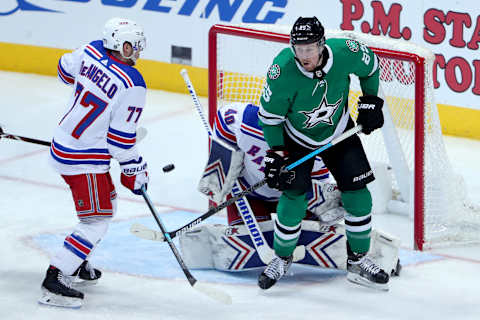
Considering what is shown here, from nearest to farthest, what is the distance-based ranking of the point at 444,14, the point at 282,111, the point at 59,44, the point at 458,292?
the point at 282,111
the point at 458,292
the point at 444,14
the point at 59,44

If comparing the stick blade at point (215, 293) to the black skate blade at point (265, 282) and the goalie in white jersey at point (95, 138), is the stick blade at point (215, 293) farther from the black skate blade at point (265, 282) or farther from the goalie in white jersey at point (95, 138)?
the goalie in white jersey at point (95, 138)

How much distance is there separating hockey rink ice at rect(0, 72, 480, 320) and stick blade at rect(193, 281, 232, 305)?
2.4 inches

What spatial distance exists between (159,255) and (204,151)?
6.04 feet

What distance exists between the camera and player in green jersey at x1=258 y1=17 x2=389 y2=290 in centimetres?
382

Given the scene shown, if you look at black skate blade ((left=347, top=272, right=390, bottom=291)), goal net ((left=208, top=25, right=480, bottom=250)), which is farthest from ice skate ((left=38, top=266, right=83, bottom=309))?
goal net ((left=208, top=25, right=480, bottom=250))

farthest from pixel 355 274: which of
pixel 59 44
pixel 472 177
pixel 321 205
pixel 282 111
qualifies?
pixel 59 44

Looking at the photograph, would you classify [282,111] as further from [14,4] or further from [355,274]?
[14,4]

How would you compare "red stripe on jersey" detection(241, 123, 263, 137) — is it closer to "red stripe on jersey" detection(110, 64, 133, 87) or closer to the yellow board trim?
"red stripe on jersey" detection(110, 64, 133, 87)

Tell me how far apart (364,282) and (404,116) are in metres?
0.96

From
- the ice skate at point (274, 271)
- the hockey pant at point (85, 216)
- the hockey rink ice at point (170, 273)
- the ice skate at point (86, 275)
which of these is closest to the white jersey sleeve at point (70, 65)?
the hockey pant at point (85, 216)

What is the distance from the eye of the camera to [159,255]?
4562mm

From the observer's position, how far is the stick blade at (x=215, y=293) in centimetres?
388

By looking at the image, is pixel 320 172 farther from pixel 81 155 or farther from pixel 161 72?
pixel 161 72

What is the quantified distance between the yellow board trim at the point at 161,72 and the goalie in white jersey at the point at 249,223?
231 centimetres
